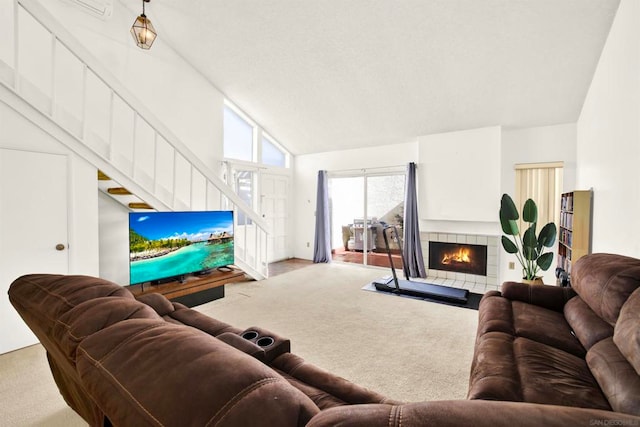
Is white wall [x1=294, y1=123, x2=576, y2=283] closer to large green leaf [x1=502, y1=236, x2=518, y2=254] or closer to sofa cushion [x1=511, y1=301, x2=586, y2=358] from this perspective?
large green leaf [x1=502, y1=236, x2=518, y2=254]

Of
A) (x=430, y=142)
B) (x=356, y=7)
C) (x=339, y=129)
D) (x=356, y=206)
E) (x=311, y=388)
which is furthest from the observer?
(x=356, y=206)

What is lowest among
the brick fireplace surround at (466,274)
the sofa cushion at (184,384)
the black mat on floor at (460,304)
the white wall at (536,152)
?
the black mat on floor at (460,304)

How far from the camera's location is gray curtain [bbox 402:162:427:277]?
5.21 metres

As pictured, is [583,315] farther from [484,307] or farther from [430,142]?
[430,142]

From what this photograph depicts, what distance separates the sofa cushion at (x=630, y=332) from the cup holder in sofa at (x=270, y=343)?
54.3 inches

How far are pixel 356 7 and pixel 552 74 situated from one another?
2414 mm

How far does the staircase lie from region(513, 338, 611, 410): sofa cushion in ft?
12.0

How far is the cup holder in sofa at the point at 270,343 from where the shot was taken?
1382mm

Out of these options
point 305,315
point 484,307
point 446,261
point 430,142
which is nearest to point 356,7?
point 430,142

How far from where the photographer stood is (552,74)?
344 cm

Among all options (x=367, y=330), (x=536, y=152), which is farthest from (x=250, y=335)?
(x=536, y=152)

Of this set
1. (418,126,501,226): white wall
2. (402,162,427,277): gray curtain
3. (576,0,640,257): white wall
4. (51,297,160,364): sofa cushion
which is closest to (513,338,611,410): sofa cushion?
→ (576,0,640,257): white wall

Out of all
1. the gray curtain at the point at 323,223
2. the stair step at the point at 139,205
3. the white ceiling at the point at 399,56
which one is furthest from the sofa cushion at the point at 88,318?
the gray curtain at the point at 323,223

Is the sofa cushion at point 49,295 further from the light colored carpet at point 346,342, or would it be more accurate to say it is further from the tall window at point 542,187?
the tall window at point 542,187
